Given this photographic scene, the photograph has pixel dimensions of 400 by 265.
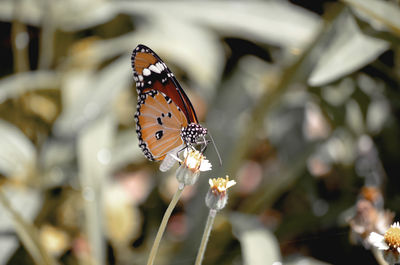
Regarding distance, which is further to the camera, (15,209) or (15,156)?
(15,156)

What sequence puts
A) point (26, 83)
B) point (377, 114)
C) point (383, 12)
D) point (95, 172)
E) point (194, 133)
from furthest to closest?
point (377, 114), point (26, 83), point (95, 172), point (383, 12), point (194, 133)

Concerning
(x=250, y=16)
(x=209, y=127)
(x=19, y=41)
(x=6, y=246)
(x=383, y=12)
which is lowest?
(x=6, y=246)

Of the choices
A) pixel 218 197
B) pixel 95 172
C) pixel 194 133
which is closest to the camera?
pixel 218 197

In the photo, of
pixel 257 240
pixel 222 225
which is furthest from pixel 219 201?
pixel 222 225

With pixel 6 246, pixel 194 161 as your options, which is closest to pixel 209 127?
pixel 6 246

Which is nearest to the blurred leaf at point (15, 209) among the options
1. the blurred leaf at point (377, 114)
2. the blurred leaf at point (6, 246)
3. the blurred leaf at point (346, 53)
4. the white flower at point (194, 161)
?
the blurred leaf at point (6, 246)

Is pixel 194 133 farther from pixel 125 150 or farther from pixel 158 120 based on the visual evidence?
pixel 125 150

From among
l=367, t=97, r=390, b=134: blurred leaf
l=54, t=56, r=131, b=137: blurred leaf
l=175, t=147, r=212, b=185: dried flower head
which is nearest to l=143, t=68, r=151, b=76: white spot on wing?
l=175, t=147, r=212, b=185: dried flower head

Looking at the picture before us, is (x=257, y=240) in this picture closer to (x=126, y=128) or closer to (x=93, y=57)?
(x=126, y=128)

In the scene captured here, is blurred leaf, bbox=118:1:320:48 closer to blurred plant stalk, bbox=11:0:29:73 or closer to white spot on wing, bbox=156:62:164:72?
blurred plant stalk, bbox=11:0:29:73
